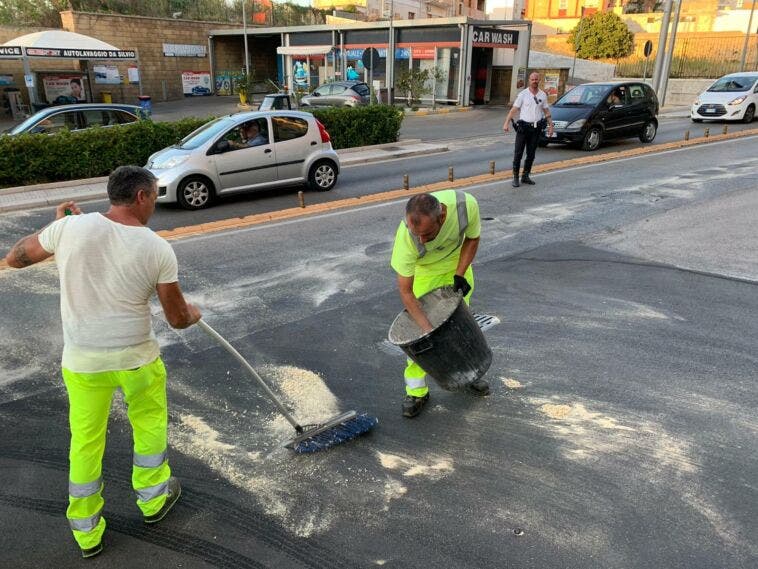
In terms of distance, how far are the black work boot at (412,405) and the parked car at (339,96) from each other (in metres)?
21.6

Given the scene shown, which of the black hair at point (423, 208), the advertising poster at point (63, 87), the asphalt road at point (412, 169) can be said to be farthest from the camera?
the advertising poster at point (63, 87)

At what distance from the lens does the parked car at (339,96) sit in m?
24.5

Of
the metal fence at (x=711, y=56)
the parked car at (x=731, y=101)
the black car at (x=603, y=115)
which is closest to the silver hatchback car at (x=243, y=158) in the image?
the black car at (x=603, y=115)

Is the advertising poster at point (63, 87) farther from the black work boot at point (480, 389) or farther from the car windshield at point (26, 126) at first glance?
the black work boot at point (480, 389)

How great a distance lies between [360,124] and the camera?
16.7 m

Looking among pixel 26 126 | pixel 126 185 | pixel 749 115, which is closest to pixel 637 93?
pixel 749 115

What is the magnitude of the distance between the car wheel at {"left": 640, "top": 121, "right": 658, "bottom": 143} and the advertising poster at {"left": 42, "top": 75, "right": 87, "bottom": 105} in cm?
2319

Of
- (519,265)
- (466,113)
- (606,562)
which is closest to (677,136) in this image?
(466,113)

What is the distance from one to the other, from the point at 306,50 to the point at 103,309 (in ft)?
115

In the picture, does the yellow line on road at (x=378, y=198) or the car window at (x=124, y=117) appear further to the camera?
the car window at (x=124, y=117)

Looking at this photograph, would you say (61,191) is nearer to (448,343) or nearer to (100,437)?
(100,437)

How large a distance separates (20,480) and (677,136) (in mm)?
19654

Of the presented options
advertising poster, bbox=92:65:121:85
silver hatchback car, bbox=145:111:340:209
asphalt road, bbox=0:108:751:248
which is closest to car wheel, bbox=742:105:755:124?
asphalt road, bbox=0:108:751:248

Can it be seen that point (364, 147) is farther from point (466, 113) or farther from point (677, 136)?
point (466, 113)
